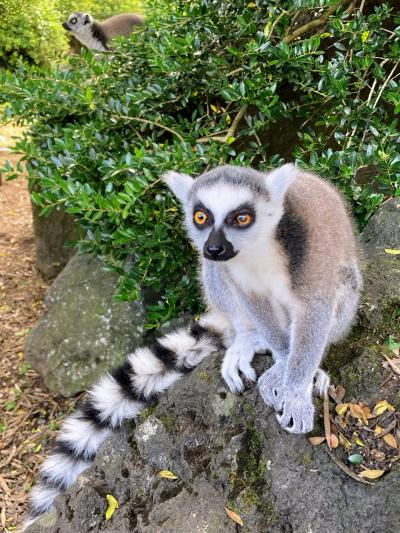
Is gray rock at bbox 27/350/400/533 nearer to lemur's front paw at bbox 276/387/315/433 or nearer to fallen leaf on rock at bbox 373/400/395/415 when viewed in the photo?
lemur's front paw at bbox 276/387/315/433

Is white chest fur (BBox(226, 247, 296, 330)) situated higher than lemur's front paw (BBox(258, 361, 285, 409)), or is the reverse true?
white chest fur (BBox(226, 247, 296, 330))

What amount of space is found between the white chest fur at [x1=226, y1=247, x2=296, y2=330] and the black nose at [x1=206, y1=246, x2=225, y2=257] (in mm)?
233

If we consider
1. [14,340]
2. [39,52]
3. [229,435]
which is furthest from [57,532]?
[39,52]

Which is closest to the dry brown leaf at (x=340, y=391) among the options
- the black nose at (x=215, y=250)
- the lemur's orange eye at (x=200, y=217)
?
the black nose at (x=215, y=250)

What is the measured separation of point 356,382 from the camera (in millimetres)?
2514

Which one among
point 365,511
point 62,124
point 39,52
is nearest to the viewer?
point 365,511

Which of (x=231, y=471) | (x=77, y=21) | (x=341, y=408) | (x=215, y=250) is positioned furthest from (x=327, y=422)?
(x=77, y=21)

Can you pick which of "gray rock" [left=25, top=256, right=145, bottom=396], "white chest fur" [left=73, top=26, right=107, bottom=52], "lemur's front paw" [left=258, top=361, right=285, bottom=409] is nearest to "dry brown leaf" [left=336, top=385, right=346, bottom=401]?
"lemur's front paw" [left=258, top=361, right=285, bottom=409]

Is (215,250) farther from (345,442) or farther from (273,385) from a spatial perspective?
(345,442)

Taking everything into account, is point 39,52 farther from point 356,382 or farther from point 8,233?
point 356,382

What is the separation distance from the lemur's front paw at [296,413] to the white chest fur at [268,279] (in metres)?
0.38

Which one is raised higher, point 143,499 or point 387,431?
point 387,431

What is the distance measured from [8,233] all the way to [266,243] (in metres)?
5.72

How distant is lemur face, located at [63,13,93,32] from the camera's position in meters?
10.4
